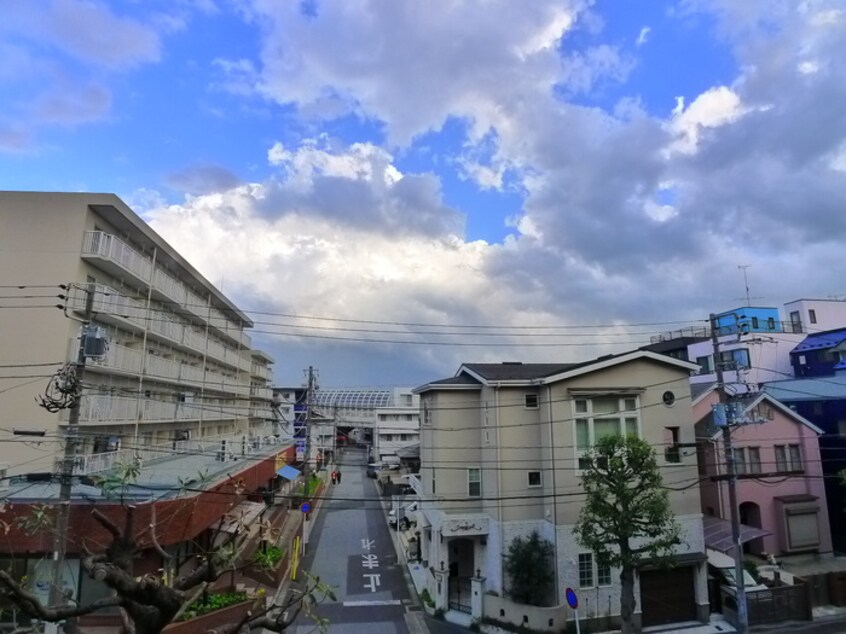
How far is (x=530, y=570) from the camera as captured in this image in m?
17.2

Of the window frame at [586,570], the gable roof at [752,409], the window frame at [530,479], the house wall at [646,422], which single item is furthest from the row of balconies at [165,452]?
the gable roof at [752,409]

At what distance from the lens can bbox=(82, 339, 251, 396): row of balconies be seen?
20.7m

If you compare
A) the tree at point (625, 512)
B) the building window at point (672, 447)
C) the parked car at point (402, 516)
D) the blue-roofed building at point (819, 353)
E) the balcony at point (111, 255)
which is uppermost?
the balcony at point (111, 255)

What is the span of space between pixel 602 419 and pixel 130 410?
20509mm

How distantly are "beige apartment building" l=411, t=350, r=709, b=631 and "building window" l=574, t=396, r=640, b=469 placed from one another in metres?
0.04

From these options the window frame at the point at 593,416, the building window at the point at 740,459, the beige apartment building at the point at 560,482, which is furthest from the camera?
the building window at the point at 740,459

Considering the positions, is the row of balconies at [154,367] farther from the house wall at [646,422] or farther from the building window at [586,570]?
the building window at [586,570]

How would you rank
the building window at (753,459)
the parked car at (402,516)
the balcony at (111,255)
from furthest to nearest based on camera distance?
the parked car at (402,516) < the building window at (753,459) < the balcony at (111,255)

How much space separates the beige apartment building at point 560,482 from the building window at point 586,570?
0.04 meters

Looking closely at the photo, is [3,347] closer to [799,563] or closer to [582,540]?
[582,540]

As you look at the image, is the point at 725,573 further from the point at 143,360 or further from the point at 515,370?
the point at 143,360

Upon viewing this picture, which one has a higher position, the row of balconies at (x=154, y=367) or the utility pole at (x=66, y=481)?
the row of balconies at (x=154, y=367)

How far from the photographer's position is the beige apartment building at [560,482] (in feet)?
57.8

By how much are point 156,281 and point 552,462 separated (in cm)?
2129
